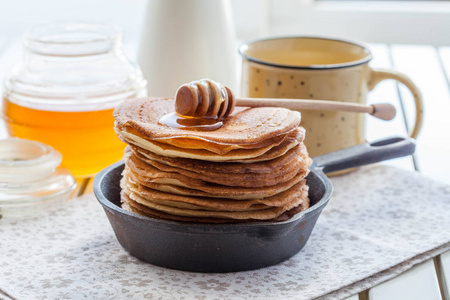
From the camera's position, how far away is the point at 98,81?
107 centimetres

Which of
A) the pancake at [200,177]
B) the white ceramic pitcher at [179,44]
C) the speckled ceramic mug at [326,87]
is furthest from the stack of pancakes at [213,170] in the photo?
the white ceramic pitcher at [179,44]

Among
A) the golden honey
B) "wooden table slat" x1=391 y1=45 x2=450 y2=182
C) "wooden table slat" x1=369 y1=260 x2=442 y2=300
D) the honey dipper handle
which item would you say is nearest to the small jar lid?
the golden honey

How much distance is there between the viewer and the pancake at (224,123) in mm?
723

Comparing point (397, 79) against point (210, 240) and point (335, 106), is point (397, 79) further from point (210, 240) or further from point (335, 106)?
point (210, 240)

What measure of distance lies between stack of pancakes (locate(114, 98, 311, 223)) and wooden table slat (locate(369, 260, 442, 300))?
12 centimetres

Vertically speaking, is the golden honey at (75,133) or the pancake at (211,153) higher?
the pancake at (211,153)

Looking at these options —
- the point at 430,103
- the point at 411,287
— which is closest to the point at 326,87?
the point at 411,287

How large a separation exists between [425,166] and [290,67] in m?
0.28

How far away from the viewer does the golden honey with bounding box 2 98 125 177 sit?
3.35 ft

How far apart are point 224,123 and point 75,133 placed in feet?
0.99

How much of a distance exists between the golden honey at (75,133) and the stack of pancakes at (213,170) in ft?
0.82

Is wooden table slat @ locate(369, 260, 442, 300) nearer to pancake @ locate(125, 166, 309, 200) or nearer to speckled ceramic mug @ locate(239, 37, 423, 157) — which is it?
pancake @ locate(125, 166, 309, 200)

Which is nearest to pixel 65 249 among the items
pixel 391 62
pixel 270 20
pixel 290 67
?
pixel 290 67

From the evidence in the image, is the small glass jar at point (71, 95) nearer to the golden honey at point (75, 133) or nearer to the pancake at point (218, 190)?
the golden honey at point (75, 133)
